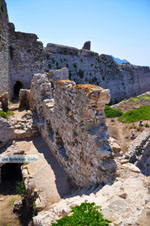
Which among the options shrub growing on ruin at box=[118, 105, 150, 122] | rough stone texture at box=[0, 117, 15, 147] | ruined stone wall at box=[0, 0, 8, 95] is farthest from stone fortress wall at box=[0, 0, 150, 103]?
shrub growing on ruin at box=[118, 105, 150, 122]

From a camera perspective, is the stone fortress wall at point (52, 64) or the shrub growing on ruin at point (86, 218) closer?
the shrub growing on ruin at point (86, 218)

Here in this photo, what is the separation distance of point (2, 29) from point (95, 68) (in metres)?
12.0

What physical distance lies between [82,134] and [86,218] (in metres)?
2.37

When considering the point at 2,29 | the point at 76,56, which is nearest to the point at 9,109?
the point at 2,29

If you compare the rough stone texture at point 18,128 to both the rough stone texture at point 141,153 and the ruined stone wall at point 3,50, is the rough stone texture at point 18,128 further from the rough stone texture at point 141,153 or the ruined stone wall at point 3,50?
the rough stone texture at point 141,153

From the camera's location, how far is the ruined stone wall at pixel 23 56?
13164mm

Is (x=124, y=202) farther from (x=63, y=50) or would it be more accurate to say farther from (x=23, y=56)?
(x=63, y=50)

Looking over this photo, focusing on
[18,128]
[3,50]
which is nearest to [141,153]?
[18,128]

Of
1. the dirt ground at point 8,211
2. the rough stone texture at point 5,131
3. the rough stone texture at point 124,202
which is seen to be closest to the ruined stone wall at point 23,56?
the rough stone texture at point 5,131

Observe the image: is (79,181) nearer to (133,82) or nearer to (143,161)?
(143,161)

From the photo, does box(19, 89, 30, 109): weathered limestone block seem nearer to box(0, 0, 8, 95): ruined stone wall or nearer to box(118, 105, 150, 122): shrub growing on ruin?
box(0, 0, 8, 95): ruined stone wall

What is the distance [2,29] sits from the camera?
436 inches

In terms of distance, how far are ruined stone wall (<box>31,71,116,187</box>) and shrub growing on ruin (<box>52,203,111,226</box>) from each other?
133 centimetres

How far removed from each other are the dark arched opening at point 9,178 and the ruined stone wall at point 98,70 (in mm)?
10079
